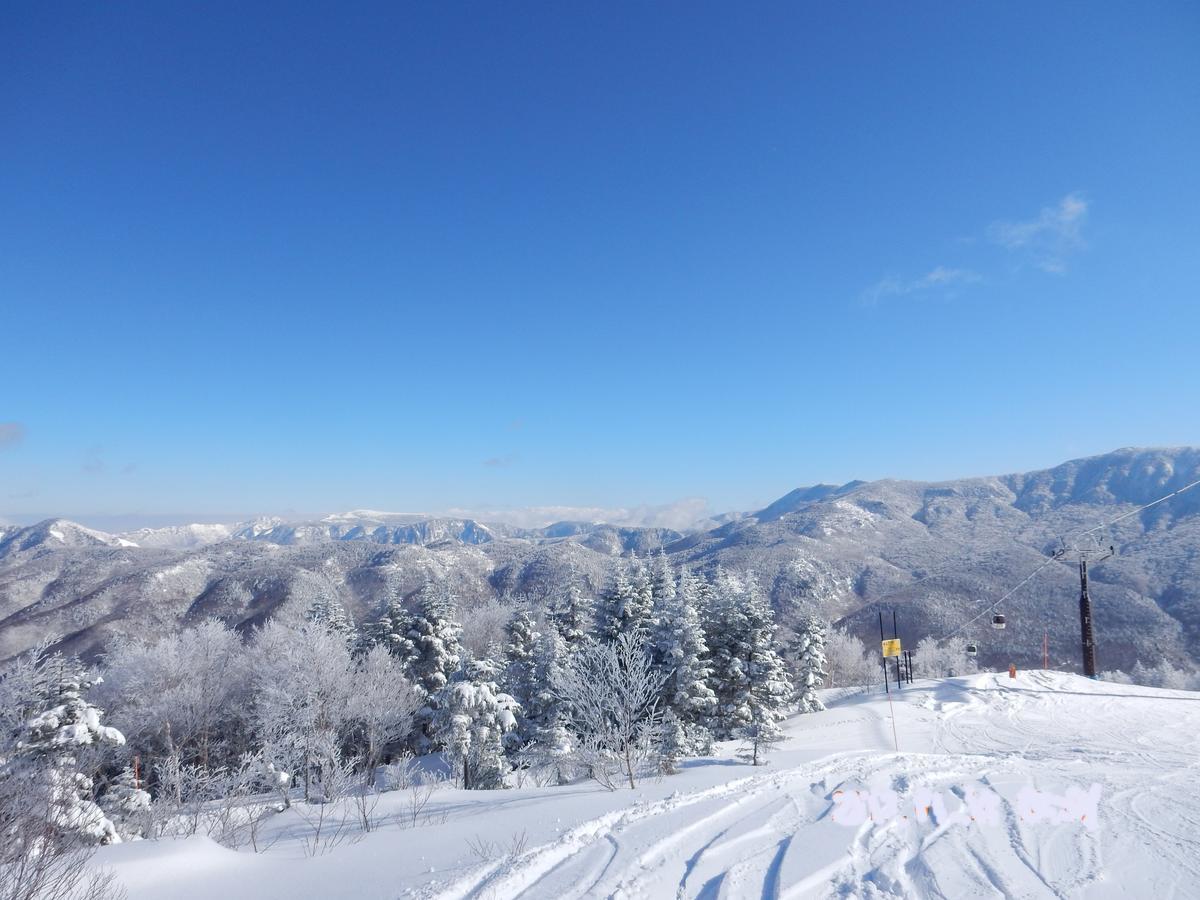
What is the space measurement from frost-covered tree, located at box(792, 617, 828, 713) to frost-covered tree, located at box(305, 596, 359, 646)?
2689 cm

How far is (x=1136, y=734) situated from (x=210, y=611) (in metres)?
138

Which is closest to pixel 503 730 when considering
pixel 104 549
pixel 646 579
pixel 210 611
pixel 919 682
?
pixel 646 579

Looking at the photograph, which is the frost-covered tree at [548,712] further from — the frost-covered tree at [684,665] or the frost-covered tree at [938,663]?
the frost-covered tree at [938,663]

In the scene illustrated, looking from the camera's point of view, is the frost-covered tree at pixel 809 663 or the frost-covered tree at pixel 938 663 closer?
the frost-covered tree at pixel 809 663

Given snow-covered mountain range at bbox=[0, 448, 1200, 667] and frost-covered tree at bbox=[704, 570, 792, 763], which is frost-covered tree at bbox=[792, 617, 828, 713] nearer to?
snow-covered mountain range at bbox=[0, 448, 1200, 667]

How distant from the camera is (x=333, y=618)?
36.3 meters

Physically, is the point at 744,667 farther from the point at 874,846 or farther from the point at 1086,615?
the point at 874,846

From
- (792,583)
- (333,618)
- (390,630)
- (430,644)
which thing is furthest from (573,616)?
(792,583)

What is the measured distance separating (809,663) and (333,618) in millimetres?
30696

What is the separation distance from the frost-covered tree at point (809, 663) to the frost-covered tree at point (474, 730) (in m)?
18.9

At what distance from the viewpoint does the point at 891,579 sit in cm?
14088

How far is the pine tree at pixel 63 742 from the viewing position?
12.4m

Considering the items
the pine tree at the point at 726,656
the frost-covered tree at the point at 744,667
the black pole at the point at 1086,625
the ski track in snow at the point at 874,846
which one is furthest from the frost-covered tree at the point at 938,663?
the ski track in snow at the point at 874,846

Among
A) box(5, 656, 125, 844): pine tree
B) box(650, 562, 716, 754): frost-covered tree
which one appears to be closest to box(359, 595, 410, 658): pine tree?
box(5, 656, 125, 844): pine tree
